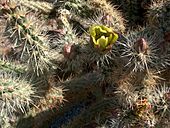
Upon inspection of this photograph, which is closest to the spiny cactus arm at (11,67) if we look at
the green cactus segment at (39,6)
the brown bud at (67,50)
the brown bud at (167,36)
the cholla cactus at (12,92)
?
the cholla cactus at (12,92)

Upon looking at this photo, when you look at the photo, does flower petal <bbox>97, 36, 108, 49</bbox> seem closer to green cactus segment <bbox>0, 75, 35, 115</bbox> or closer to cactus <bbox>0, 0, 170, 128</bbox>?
cactus <bbox>0, 0, 170, 128</bbox>

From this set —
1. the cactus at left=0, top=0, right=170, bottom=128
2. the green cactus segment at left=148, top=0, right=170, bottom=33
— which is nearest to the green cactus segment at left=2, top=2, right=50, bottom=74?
the cactus at left=0, top=0, right=170, bottom=128

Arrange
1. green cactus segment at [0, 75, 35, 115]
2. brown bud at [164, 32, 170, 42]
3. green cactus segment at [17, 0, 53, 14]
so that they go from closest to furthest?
green cactus segment at [0, 75, 35, 115]
brown bud at [164, 32, 170, 42]
green cactus segment at [17, 0, 53, 14]

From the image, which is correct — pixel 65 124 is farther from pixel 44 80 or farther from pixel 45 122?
pixel 44 80

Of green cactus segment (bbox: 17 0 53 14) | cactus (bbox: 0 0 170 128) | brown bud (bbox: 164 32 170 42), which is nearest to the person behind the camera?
cactus (bbox: 0 0 170 128)

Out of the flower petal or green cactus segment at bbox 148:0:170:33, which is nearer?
the flower petal

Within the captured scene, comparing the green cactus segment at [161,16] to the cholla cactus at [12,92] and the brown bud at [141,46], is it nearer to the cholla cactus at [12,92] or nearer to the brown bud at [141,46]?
the brown bud at [141,46]

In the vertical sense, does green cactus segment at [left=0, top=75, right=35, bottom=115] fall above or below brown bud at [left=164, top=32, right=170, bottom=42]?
below

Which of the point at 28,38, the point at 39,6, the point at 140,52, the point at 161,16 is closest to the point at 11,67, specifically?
the point at 28,38
